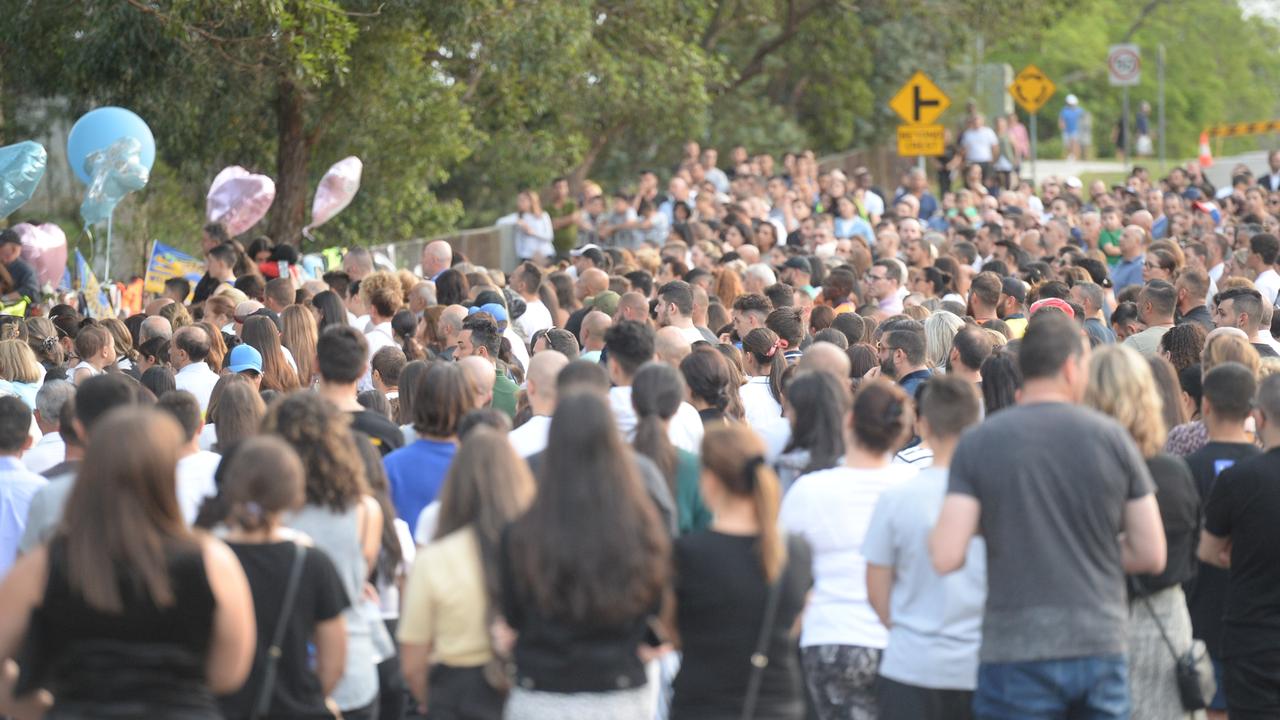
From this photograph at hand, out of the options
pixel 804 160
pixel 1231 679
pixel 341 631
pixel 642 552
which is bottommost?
pixel 1231 679

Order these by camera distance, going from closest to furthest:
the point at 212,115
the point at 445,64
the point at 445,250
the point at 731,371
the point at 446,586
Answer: the point at 446,586 → the point at 731,371 → the point at 445,250 → the point at 212,115 → the point at 445,64

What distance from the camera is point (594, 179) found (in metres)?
29.6

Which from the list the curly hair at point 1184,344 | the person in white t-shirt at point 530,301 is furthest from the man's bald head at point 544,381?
the person in white t-shirt at point 530,301

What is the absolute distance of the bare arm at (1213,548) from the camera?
20.1 ft

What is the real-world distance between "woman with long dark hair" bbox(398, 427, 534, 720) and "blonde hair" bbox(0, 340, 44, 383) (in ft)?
16.2

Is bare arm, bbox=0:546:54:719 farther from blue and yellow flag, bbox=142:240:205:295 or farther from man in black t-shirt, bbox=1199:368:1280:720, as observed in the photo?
blue and yellow flag, bbox=142:240:205:295

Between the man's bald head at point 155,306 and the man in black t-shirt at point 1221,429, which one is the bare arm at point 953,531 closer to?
the man in black t-shirt at point 1221,429

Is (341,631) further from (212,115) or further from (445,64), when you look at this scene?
(445,64)

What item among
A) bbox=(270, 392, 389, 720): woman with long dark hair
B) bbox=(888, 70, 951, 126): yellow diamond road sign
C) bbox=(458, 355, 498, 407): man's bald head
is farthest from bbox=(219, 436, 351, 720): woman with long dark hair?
bbox=(888, 70, 951, 126): yellow diamond road sign

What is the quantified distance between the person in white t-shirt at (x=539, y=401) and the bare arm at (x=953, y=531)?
1.97 metres

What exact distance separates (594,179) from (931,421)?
954 inches

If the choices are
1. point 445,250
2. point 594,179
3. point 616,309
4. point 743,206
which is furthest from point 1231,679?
point 594,179

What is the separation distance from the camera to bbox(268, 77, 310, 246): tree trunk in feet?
59.7

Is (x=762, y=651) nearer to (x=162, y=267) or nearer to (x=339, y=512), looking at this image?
(x=339, y=512)
